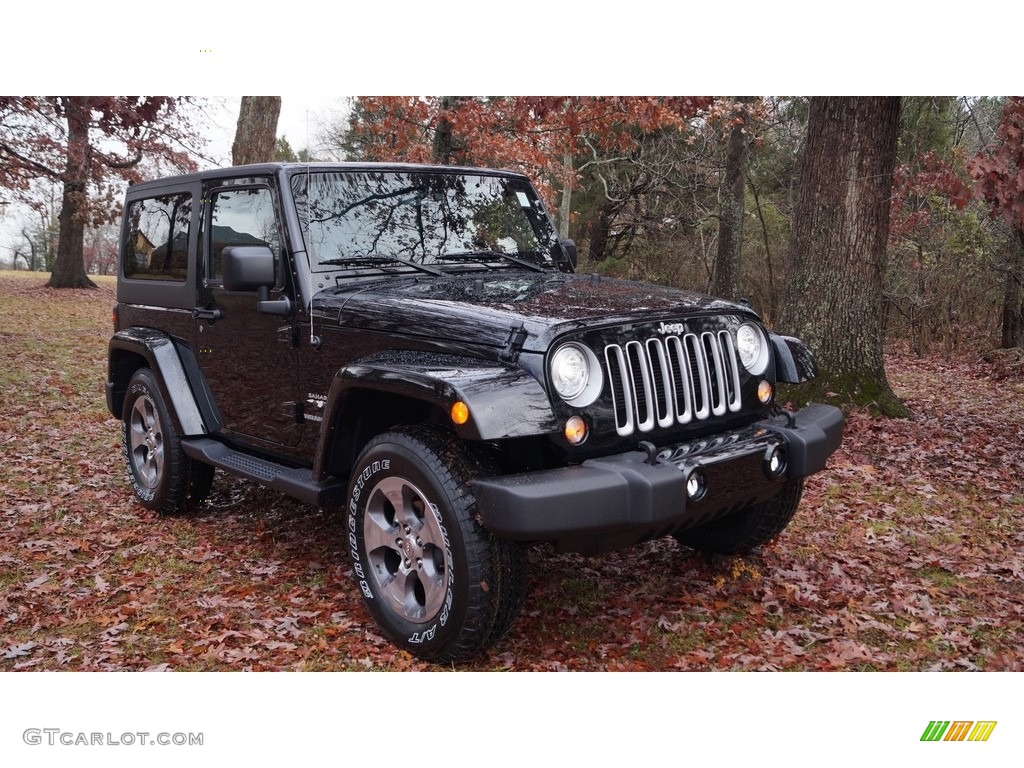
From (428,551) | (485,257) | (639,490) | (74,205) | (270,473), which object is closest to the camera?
(639,490)

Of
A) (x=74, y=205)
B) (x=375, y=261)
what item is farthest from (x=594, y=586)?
(x=74, y=205)

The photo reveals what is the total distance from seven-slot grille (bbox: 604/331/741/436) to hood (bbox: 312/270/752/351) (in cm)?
12

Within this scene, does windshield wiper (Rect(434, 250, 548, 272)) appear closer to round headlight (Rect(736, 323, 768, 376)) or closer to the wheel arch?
the wheel arch

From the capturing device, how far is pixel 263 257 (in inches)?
161

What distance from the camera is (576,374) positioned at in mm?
3355

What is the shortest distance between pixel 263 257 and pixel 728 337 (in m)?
2.17

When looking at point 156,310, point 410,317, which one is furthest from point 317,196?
point 156,310

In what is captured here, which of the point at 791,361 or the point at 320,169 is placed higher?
the point at 320,169

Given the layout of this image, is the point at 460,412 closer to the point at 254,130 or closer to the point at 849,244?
the point at 849,244

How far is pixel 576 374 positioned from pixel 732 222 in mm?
13182

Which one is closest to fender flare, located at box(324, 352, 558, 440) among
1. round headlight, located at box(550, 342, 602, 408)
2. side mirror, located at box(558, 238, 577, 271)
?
round headlight, located at box(550, 342, 602, 408)

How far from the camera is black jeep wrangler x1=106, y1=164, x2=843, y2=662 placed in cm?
324
